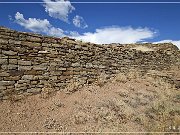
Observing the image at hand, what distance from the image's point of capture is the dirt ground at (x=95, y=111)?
282 inches

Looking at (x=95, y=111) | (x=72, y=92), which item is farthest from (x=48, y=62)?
(x=95, y=111)

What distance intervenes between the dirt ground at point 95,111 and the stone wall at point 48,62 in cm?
48

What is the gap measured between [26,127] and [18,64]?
2.34m

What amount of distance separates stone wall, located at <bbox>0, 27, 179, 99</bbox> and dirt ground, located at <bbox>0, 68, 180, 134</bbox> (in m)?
0.48

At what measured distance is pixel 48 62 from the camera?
9.00 meters

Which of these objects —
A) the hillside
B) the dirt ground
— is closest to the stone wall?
the hillside

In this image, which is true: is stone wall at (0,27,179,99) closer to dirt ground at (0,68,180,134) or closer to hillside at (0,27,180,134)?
hillside at (0,27,180,134)

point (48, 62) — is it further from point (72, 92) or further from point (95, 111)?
point (95, 111)

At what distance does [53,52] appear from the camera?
9.21m

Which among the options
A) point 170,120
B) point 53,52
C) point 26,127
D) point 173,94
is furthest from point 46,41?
point 173,94

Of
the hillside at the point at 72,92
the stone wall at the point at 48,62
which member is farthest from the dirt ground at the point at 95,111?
the stone wall at the point at 48,62

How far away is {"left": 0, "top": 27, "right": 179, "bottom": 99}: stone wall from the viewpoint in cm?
805

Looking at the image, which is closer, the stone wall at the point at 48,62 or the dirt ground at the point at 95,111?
the dirt ground at the point at 95,111

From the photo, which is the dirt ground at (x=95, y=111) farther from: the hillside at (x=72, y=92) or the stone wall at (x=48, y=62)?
the stone wall at (x=48, y=62)
